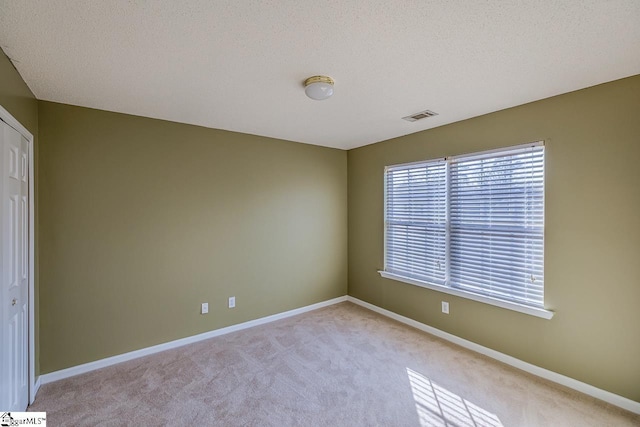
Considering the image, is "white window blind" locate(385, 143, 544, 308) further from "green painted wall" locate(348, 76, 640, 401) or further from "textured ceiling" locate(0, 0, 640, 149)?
"textured ceiling" locate(0, 0, 640, 149)

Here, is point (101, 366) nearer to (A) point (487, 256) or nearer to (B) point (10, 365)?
(B) point (10, 365)

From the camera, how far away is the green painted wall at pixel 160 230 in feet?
8.42

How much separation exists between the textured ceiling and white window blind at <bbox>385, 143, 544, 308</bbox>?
0.66 m

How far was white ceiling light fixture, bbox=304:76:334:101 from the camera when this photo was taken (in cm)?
207

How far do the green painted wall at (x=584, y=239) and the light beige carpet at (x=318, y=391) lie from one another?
27 centimetres

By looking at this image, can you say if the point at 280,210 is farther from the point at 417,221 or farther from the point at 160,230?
the point at 417,221

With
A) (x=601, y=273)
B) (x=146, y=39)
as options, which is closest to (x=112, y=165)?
(x=146, y=39)

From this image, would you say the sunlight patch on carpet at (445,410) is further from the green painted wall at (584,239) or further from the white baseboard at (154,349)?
the white baseboard at (154,349)

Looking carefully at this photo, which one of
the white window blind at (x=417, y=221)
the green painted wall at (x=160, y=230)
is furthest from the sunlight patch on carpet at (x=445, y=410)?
the green painted wall at (x=160, y=230)

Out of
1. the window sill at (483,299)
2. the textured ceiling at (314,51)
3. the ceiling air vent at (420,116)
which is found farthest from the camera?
the ceiling air vent at (420,116)

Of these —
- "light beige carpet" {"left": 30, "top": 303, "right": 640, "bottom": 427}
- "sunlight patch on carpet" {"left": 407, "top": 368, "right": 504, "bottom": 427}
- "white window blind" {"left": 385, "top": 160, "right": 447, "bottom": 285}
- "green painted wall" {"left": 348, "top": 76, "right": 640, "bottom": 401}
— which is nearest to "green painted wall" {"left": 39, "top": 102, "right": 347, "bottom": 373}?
"light beige carpet" {"left": 30, "top": 303, "right": 640, "bottom": 427}

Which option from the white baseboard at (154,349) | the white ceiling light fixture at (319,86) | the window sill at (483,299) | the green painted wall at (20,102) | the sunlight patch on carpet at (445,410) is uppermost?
the white ceiling light fixture at (319,86)

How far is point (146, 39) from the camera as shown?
1.64 metres

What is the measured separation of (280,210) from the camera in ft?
12.9
